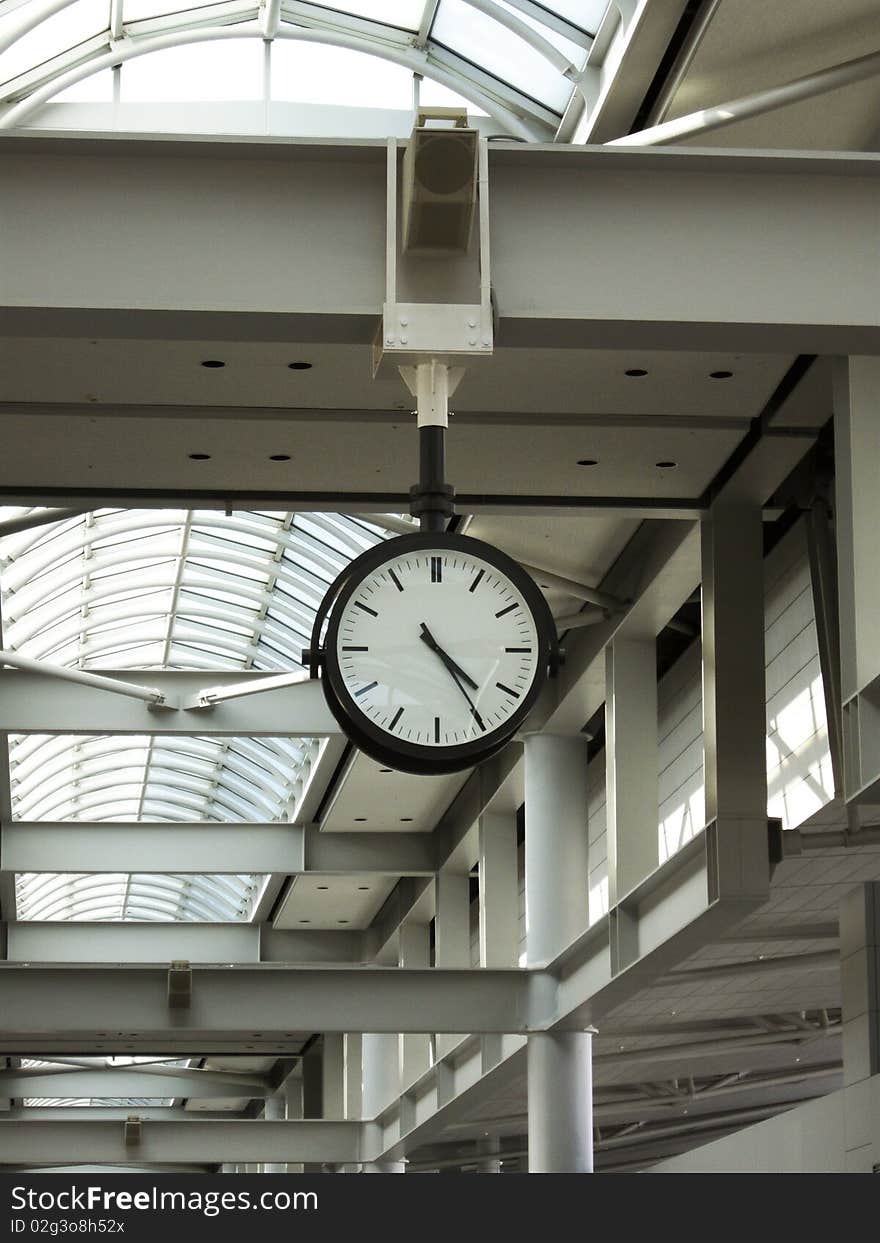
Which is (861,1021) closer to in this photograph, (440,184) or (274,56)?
(274,56)

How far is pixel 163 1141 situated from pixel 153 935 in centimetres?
460

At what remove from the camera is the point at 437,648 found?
8.31 metres

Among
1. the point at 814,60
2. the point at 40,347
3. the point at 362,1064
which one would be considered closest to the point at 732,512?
the point at 814,60

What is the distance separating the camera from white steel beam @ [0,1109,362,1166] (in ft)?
110

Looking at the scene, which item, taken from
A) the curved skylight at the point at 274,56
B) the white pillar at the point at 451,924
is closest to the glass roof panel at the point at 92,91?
the curved skylight at the point at 274,56

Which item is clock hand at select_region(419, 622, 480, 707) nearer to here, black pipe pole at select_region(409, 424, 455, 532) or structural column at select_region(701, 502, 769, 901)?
A: black pipe pole at select_region(409, 424, 455, 532)

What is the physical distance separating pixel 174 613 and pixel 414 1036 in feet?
30.8

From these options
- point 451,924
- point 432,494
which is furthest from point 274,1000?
point 432,494

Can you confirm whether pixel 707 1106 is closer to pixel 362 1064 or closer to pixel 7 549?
pixel 362 1064

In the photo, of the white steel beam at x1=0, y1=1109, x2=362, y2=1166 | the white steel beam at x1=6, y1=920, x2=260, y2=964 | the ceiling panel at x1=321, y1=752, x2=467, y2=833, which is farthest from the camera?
the white steel beam at x1=6, y1=920, x2=260, y2=964

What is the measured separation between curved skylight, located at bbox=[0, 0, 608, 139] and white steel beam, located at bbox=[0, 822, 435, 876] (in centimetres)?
1600

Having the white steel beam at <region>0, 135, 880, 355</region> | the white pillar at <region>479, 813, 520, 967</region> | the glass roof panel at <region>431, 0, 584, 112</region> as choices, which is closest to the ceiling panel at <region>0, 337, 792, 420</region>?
the white steel beam at <region>0, 135, 880, 355</region>

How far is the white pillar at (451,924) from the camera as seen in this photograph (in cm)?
3116

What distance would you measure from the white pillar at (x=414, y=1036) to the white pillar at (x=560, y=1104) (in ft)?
27.8
